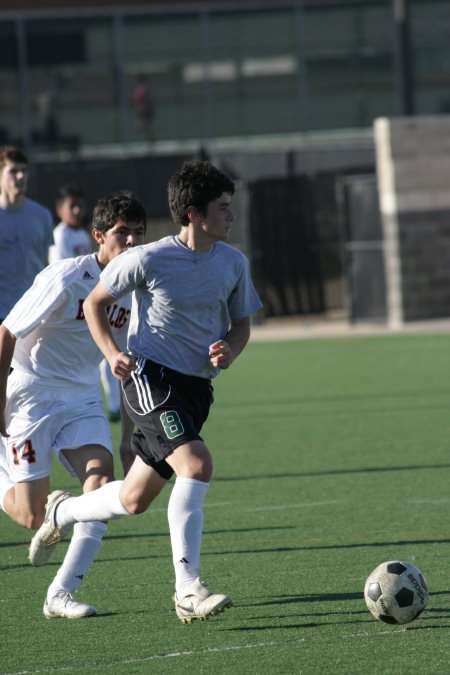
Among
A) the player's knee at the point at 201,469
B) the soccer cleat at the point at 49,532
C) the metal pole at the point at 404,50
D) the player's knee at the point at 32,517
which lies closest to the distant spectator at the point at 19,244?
the player's knee at the point at 32,517

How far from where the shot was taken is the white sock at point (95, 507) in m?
5.73

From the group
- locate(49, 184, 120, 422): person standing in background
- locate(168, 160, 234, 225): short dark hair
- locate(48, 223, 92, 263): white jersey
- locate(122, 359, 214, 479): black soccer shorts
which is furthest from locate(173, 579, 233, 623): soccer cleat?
locate(48, 223, 92, 263): white jersey

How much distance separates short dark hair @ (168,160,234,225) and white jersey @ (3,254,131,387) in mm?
712

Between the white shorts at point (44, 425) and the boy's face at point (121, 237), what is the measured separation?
2.58ft

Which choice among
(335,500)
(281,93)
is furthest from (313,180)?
(335,500)

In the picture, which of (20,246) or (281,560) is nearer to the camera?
(281,560)

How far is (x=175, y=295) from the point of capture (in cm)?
575

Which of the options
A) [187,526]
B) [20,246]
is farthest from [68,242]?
[187,526]

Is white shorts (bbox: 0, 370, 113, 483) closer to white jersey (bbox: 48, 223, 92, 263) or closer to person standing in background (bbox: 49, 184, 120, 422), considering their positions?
person standing in background (bbox: 49, 184, 120, 422)

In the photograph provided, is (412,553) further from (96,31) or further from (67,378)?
(96,31)

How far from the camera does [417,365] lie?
17.4m

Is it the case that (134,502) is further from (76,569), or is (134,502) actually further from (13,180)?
(13,180)

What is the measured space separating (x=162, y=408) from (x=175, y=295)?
18.8 inches

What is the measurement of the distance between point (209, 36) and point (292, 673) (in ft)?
85.9
